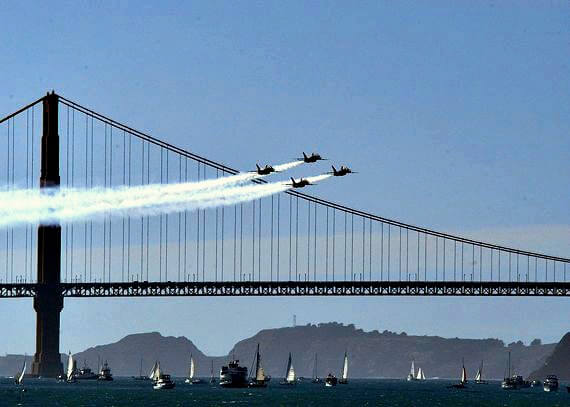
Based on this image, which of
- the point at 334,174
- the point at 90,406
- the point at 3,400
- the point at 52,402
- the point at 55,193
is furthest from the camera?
the point at 55,193

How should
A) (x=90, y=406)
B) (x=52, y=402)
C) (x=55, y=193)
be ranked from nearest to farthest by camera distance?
1. (x=90, y=406)
2. (x=52, y=402)
3. (x=55, y=193)

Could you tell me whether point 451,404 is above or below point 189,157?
below

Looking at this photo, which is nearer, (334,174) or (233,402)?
(334,174)

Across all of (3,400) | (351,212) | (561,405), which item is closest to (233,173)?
(351,212)

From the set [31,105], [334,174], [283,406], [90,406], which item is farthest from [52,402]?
[334,174]

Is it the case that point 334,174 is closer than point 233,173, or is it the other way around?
point 334,174

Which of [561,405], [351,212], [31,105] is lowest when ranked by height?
[561,405]

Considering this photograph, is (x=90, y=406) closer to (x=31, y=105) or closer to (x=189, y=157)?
(x=189, y=157)

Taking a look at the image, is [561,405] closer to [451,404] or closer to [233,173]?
[451,404]

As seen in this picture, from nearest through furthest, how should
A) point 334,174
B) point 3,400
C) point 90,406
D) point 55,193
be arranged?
1. point 334,174
2. point 90,406
3. point 3,400
4. point 55,193
